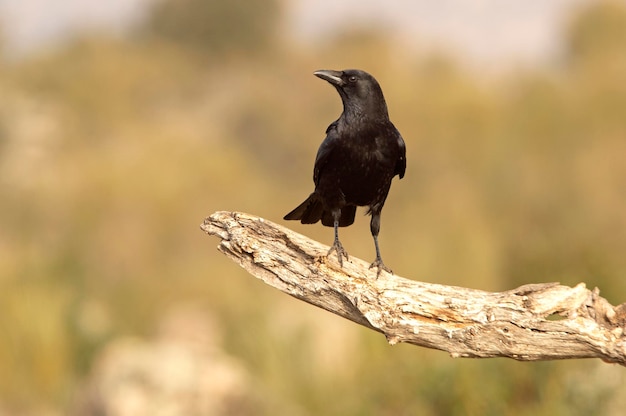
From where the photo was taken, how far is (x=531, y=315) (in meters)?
3.95

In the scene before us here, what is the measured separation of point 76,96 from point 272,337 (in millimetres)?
23902

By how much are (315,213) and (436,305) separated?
1.09m

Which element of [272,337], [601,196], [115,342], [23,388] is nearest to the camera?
[272,337]

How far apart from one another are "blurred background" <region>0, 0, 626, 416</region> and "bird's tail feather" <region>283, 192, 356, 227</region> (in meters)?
2.06

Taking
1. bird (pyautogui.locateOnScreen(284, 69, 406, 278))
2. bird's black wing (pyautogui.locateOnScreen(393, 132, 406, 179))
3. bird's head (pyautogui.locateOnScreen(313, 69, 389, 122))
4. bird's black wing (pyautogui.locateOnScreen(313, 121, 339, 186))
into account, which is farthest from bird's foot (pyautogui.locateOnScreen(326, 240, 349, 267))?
bird's head (pyautogui.locateOnScreen(313, 69, 389, 122))

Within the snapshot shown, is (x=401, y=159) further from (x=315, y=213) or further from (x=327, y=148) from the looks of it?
(x=315, y=213)

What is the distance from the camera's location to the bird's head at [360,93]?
4.50m

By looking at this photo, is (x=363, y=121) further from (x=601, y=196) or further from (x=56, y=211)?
(x=56, y=211)

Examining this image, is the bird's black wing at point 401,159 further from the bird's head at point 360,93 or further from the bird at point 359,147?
the bird's head at point 360,93

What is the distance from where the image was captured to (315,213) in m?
4.99

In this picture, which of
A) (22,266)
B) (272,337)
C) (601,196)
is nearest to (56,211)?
(22,266)

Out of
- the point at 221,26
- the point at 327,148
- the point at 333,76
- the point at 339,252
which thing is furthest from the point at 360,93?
the point at 221,26

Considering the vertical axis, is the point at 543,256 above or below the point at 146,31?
below

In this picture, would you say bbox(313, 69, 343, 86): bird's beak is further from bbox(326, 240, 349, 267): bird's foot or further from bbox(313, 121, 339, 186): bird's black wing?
bbox(326, 240, 349, 267): bird's foot
